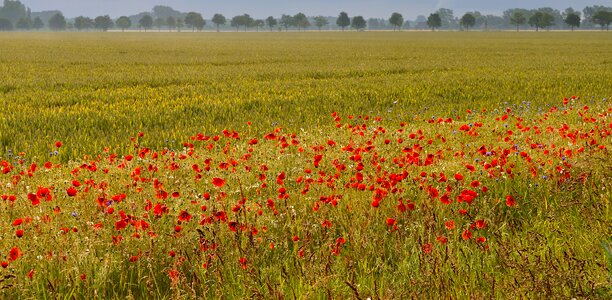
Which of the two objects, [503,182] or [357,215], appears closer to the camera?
[357,215]

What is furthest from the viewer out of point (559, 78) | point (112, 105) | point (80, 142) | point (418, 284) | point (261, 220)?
point (559, 78)

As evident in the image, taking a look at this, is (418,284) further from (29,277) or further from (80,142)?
(80,142)

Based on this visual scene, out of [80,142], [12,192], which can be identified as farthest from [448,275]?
[80,142]

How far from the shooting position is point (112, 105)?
14.7 m

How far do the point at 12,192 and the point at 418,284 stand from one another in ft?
14.7

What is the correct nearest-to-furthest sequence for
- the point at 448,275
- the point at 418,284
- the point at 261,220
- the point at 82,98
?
the point at 418,284
the point at 448,275
the point at 261,220
the point at 82,98

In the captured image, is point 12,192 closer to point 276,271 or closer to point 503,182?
point 276,271

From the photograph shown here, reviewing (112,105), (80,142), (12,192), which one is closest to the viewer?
(12,192)

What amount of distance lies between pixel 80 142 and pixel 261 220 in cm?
661

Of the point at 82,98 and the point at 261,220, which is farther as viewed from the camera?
the point at 82,98

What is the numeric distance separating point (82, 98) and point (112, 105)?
247cm

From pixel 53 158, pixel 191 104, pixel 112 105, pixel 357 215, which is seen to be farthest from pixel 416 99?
pixel 357 215

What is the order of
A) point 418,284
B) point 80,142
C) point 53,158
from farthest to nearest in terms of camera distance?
point 80,142 < point 53,158 < point 418,284

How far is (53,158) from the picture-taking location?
916cm
